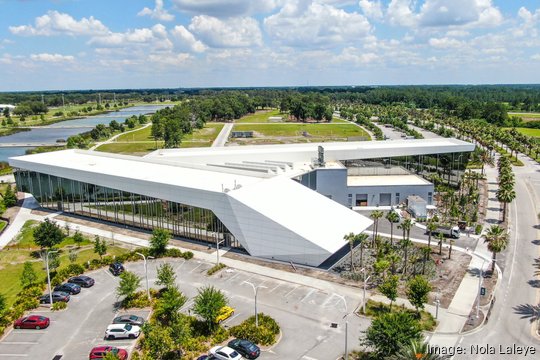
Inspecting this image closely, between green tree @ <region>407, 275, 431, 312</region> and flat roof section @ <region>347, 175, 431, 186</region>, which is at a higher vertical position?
flat roof section @ <region>347, 175, 431, 186</region>

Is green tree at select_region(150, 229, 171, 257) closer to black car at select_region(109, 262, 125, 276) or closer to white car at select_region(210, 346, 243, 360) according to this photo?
black car at select_region(109, 262, 125, 276)

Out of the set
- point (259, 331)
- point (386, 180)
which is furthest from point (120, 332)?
point (386, 180)

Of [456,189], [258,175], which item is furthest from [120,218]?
[456,189]

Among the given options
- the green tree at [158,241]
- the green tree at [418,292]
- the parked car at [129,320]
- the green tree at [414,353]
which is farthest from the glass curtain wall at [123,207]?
the green tree at [414,353]

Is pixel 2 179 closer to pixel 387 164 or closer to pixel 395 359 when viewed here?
pixel 387 164

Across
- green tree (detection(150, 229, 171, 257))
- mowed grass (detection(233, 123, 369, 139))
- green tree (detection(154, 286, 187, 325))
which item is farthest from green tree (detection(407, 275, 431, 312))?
mowed grass (detection(233, 123, 369, 139))
